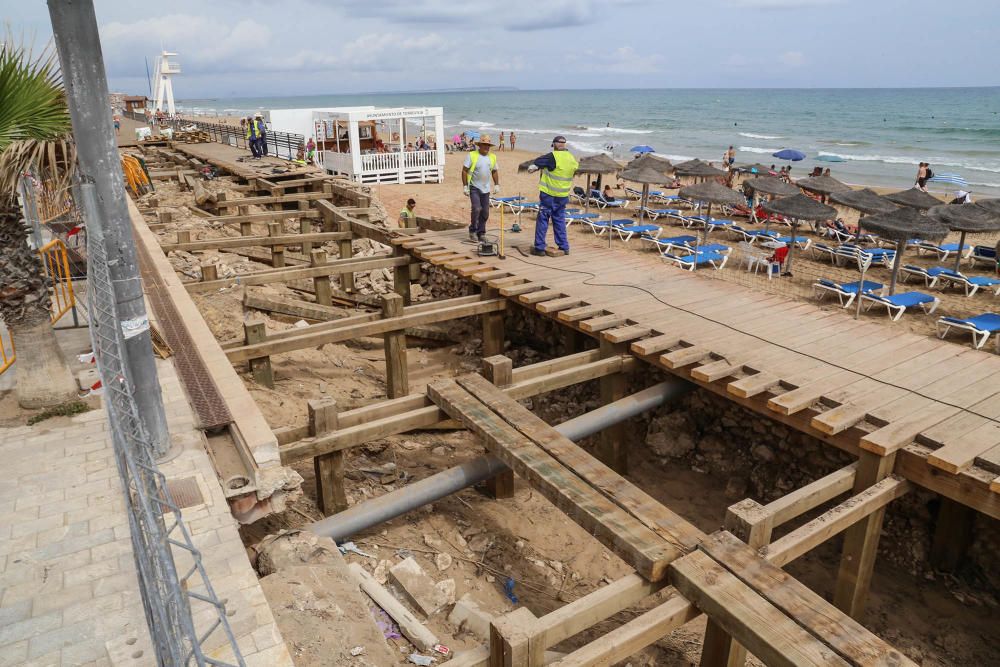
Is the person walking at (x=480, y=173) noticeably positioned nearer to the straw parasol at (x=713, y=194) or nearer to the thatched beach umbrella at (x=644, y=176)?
the straw parasol at (x=713, y=194)

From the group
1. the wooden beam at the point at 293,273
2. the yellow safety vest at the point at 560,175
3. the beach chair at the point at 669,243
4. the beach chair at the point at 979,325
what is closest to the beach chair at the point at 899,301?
the beach chair at the point at 979,325

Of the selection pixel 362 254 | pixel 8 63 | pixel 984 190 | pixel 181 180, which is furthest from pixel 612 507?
pixel 984 190

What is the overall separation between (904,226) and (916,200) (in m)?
4.12

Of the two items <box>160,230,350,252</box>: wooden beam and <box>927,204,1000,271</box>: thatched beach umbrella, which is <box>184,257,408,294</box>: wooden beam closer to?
<box>160,230,350,252</box>: wooden beam

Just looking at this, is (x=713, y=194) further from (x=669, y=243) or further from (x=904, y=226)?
(x=904, y=226)

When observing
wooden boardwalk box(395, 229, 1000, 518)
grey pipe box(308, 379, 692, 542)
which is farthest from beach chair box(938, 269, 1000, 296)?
grey pipe box(308, 379, 692, 542)

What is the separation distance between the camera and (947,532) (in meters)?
6.34

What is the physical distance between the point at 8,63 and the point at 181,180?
17.2 m

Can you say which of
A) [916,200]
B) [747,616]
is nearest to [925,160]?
[916,200]

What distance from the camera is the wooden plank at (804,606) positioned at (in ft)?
11.2

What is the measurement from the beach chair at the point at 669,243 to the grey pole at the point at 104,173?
11.9 metres

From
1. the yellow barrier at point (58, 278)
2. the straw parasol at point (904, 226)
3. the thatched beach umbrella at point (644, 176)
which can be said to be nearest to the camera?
the yellow barrier at point (58, 278)

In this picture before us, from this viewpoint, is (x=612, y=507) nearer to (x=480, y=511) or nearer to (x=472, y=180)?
(x=480, y=511)

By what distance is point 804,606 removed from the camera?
3.72 m
